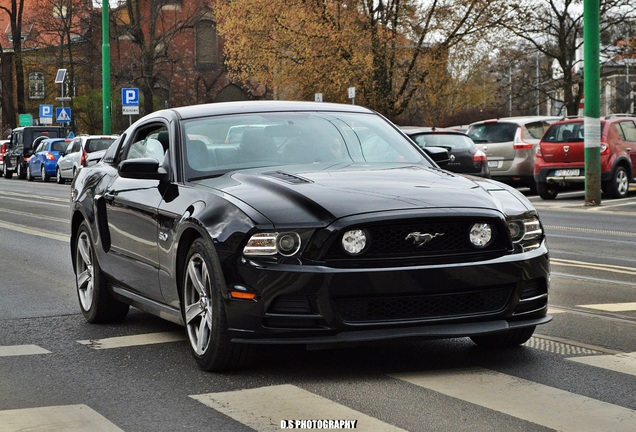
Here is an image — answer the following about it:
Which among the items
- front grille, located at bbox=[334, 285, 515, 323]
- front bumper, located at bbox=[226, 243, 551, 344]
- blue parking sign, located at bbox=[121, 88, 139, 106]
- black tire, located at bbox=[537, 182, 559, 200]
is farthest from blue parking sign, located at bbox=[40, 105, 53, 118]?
front grille, located at bbox=[334, 285, 515, 323]

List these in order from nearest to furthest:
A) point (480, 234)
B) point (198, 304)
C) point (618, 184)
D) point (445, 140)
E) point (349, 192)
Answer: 1. point (480, 234)
2. point (349, 192)
3. point (198, 304)
4. point (618, 184)
5. point (445, 140)

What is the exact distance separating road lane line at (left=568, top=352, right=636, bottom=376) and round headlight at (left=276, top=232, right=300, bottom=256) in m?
1.68

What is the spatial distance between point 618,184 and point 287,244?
2011 cm

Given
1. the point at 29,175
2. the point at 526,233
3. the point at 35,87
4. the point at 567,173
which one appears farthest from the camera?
the point at 35,87

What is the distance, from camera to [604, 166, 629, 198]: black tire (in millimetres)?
25141

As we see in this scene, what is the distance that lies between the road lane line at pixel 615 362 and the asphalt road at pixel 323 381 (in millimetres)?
10

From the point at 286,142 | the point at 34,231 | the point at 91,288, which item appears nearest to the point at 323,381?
the point at 286,142

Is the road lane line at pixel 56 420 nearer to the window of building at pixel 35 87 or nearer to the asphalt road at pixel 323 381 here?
Answer: the asphalt road at pixel 323 381

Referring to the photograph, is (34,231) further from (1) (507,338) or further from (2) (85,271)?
(1) (507,338)

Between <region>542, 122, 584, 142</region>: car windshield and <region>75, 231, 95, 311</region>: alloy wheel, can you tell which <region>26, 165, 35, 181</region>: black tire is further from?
<region>75, 231, 95, 311</region>: alloy wheel

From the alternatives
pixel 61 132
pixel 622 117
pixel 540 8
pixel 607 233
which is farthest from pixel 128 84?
pixel 607 233

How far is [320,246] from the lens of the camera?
607cm

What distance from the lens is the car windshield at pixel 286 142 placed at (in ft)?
24.4

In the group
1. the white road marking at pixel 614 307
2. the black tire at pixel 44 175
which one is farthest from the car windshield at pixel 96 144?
the white road marking at pixel 614 307
